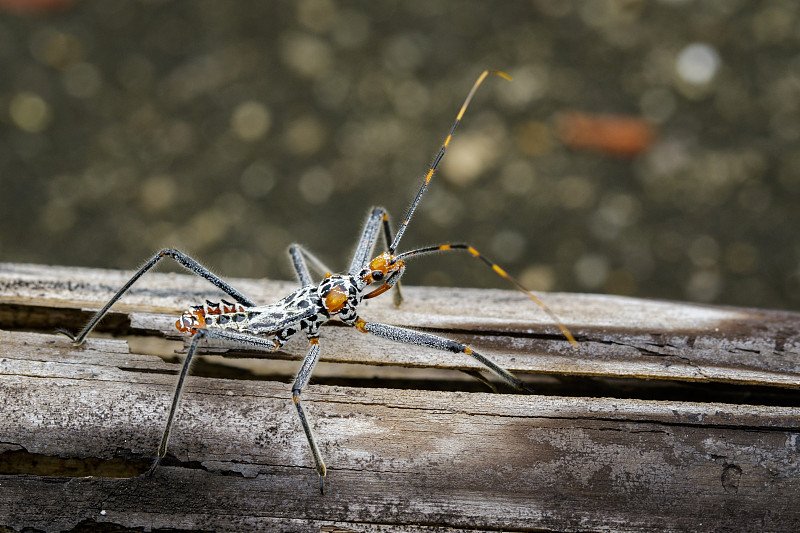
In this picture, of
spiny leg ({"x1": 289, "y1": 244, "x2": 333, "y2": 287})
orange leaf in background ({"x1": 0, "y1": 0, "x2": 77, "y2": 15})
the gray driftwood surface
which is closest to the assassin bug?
the gray driftwood surface

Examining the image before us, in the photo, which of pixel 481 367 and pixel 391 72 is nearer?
pixel 481 367

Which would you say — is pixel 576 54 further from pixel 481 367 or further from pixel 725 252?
pixel 481 367

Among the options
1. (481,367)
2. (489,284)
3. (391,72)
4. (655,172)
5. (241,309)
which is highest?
(391,72)

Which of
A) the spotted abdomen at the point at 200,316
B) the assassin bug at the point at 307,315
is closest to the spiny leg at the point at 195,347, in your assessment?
the assassin bug at the point at 307,315

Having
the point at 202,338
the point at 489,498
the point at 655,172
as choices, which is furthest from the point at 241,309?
the point at 655,172

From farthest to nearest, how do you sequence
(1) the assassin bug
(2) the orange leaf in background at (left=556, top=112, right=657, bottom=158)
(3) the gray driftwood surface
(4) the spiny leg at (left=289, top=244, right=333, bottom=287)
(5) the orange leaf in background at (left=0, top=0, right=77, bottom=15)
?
(5) the orange leaf in background at (left=0, top=0, right=77, bottom=15) < (2) the orange leaf in background at (left=556, top=112, right=657, bottom=158) < (4) the spiny leg at (left=289, top=244, right=333, bottom=287) < (1) the assassin bug < (3) the gray driftwood surface

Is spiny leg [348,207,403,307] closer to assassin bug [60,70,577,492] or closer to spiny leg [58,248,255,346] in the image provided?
assassin bug [60,70,577,492]

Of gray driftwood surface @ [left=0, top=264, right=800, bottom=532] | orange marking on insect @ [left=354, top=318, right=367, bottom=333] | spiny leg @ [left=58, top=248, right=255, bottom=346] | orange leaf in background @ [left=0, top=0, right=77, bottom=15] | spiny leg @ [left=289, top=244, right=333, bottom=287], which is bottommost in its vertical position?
gray driftwood surface @ [left=0, top=264, right=800, bottom=532]
